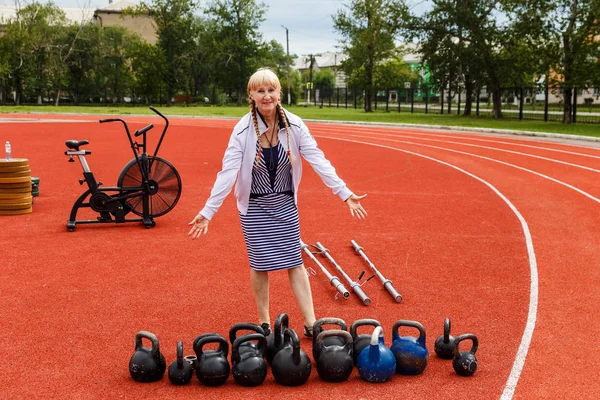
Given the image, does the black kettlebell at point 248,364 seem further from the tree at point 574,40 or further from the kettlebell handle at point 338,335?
the tree at point 574,40

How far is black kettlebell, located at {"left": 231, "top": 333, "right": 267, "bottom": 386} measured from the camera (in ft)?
13.8

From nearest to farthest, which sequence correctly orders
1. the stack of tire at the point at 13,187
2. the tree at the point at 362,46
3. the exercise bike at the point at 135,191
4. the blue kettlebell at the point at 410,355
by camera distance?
the blue kettlebell at the point at 410,355, the exercise bike at the point at 135,191, the stack of tire at the point at 13,187, the tree at the point at 362,46

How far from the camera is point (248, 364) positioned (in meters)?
4.21

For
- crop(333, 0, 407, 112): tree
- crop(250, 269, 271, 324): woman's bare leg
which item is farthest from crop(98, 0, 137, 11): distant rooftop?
crop(250, 269, 271, 324): woman's bare leg

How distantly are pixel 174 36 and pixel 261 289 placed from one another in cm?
7360

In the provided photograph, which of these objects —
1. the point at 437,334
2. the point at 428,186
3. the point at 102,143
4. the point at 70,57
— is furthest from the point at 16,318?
the point at 70,57

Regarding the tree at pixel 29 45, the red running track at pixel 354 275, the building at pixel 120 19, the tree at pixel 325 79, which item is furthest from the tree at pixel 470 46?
the tree at pixel 325 79

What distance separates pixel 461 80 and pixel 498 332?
1440 inches

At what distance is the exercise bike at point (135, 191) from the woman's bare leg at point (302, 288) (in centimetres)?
459

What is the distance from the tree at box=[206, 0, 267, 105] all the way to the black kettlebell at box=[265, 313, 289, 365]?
7237cm

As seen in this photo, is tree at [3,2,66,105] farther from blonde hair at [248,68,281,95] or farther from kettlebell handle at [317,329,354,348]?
kettlebell handle at [317,329,354,348]

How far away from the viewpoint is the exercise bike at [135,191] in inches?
355

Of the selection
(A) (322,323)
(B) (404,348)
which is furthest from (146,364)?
(B) (404,348)

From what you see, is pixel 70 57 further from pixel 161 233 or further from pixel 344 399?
pixel 344 399
